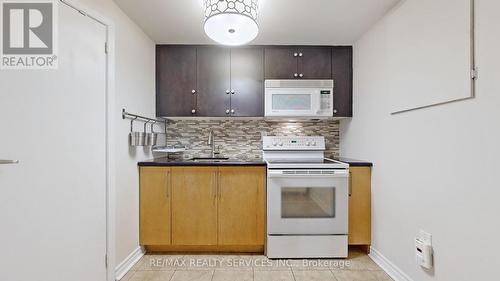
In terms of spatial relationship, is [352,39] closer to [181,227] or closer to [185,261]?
[181,227]

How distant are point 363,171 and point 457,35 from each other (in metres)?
1.36

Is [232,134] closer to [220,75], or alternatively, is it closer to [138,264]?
[220,75]

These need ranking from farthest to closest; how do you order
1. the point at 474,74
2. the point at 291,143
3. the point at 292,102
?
the point at 291,143 < the point at 292,102 < the point at 474,74

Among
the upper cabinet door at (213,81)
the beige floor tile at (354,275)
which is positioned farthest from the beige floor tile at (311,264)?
the upper cabinet door at (213,81)

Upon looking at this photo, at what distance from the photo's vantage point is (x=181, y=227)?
Result: 2383 millimetres

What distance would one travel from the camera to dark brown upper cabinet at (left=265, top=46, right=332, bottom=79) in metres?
2.77

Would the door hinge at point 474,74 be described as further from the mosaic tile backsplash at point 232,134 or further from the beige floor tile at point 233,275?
the beige floor tile at point 233,275

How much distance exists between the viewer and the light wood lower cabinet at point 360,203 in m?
2.39

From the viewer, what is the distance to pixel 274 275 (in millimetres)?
2066

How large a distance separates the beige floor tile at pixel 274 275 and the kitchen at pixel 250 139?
0.05 feet

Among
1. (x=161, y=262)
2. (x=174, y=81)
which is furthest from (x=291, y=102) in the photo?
(x=161, y=262)

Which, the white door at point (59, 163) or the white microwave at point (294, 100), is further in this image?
the white microwave at point (294, 100)

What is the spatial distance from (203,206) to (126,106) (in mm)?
1155

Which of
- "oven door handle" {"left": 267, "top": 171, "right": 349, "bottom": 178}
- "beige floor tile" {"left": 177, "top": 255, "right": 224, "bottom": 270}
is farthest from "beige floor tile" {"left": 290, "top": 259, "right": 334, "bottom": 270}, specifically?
"oven door handle" {"left": 267, "top": 171, "right": 349, "bottom": 178}
